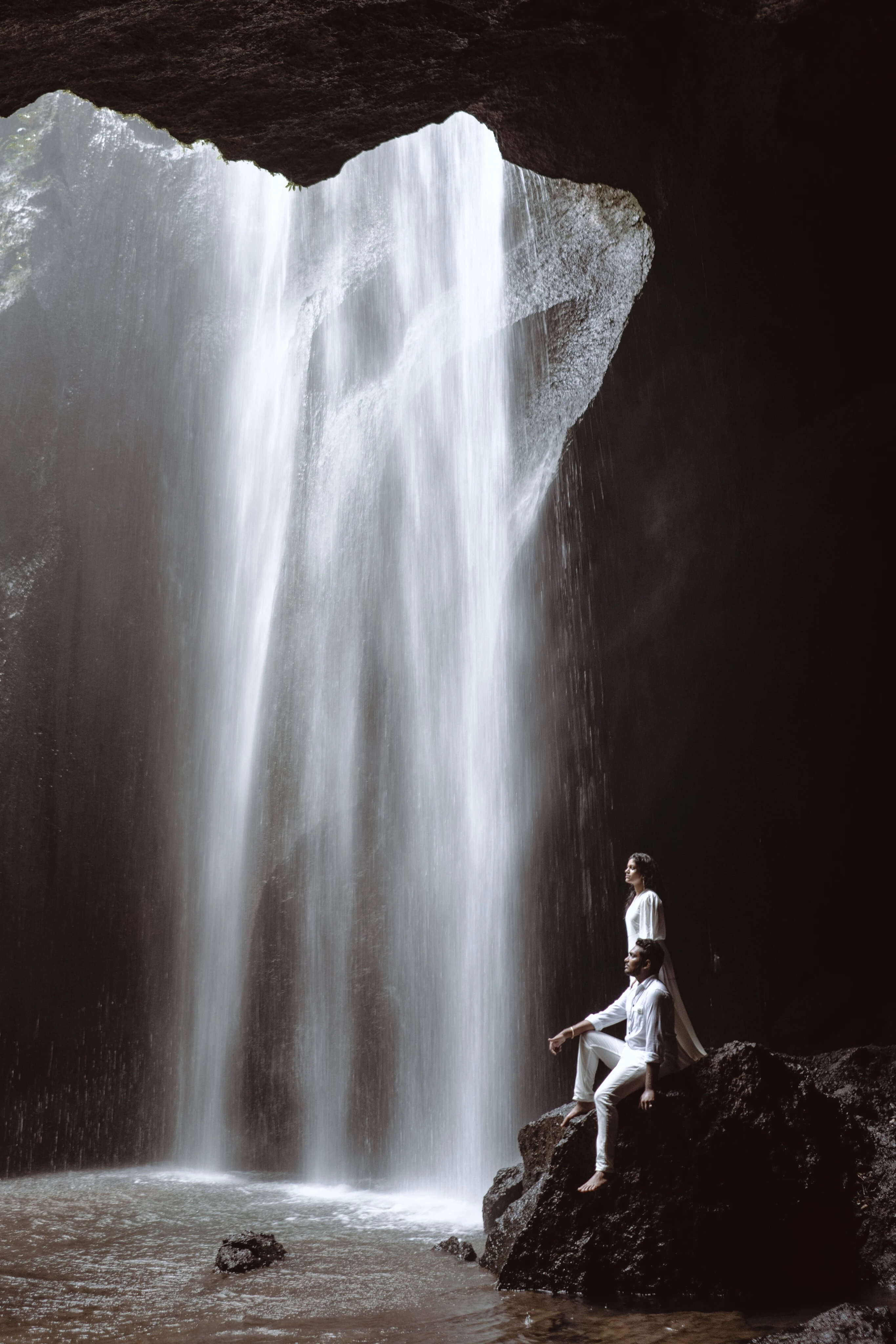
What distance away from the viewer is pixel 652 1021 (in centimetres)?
541

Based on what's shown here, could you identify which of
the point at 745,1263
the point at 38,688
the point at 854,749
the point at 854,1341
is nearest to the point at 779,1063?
the point at 745,1263

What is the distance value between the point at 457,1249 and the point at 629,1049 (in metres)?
1.98

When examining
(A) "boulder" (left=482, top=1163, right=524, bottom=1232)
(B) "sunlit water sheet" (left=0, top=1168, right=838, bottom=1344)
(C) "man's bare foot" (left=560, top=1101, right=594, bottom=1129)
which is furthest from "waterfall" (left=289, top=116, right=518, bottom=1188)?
(C) "man's bare foot" (left=560, top=1101, right=594, bottom=1129)

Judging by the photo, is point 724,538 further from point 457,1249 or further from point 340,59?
point 457,1249

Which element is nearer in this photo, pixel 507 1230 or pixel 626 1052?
pixel 626 1052

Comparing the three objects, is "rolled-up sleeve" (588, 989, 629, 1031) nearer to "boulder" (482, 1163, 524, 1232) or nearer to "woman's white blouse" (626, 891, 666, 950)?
"woman's white blouse" (626, 891, 666, 950)

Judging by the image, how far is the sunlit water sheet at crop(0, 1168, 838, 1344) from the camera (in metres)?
4.45

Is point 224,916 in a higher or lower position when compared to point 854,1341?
higher

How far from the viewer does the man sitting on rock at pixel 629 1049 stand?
525cm

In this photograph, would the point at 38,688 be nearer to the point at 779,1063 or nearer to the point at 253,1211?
the point at 253,1211

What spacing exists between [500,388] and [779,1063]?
9.84 m

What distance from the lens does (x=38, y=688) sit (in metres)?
16.5

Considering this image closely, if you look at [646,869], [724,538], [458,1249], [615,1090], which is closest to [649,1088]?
Result: [615,1090]

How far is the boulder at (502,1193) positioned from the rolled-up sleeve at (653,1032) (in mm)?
1890
